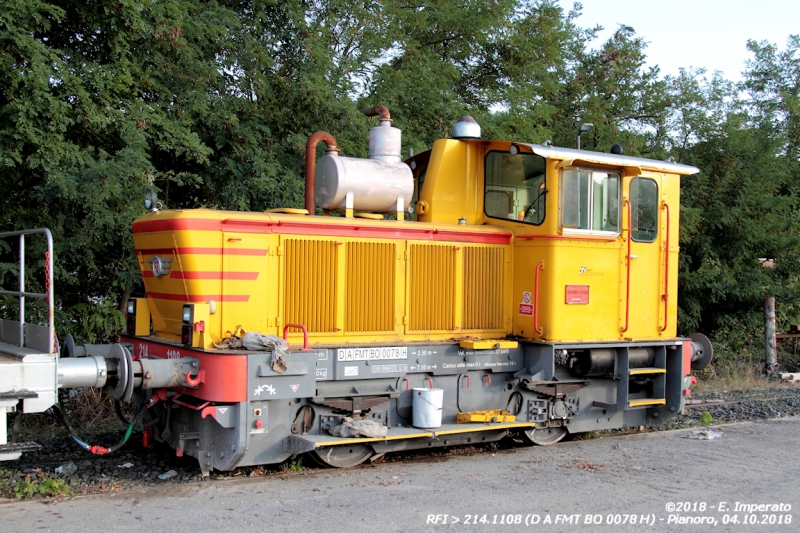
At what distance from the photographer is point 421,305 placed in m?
7.52

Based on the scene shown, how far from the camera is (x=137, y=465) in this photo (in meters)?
6.82

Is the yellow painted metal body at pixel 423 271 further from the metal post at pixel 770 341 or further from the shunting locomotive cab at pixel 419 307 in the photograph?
the metal post at pixel 770 341

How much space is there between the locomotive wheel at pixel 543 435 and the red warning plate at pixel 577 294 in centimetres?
149

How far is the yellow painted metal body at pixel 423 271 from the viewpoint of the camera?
6551 mm

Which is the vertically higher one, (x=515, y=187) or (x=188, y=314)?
(x=515, y=187)

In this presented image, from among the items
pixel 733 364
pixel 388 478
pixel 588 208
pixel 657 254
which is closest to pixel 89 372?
pixel 388 478

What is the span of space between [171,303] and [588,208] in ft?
14.3

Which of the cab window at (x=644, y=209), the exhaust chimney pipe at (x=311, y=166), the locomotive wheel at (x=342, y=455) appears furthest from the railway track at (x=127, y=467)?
the cab window at (x=644, y=209)

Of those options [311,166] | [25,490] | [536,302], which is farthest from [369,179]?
[25,490]

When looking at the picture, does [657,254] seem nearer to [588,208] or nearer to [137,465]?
[588,208]

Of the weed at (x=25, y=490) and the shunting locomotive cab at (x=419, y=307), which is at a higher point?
the shunting locomotive cab at (x=419, y=307)

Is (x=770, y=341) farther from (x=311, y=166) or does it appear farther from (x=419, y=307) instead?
(x=311, y=166)

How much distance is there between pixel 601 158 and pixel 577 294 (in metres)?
1.47

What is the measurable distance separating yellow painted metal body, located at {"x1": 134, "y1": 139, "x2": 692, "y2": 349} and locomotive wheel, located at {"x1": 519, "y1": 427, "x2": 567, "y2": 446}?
107 cm
